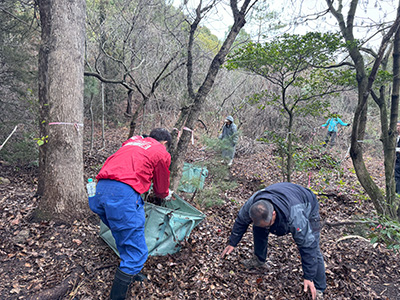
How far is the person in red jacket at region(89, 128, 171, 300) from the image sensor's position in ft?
7.52

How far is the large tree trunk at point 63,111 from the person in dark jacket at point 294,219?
2.21 metres

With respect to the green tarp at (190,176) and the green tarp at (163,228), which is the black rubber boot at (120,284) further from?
the green tarp at (190,176)

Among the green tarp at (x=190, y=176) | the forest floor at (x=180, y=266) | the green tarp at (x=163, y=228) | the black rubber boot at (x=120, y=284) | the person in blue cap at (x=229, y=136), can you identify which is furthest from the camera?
the person in blue cap at (x=229, y=136)

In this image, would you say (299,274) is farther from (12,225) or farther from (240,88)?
(240,88)

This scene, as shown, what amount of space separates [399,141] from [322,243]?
351cm

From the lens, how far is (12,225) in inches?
121

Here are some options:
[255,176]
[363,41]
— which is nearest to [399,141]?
[363,41]

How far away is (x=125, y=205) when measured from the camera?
230 cm

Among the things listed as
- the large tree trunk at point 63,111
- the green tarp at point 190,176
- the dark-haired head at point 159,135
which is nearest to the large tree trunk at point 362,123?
the green tarp at point 190,176

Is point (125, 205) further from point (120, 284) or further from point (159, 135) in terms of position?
point (159, 135)

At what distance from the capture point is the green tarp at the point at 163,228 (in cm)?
279

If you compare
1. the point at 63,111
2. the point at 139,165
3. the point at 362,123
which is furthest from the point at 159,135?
the point at 362,123

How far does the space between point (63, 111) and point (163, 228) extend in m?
1.96

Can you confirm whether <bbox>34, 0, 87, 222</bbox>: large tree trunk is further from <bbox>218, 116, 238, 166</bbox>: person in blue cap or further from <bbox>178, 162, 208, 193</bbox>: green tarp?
<bbox>218, 116, 238, 166</bbox>: person in blue cap
